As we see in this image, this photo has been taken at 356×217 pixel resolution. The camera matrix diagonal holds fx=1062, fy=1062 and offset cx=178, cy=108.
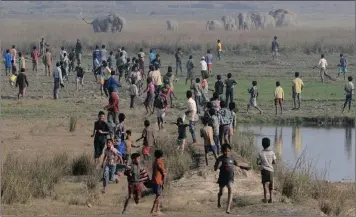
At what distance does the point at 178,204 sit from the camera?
19.5 metres

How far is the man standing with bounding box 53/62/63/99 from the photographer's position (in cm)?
3400

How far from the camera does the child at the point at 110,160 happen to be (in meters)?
19.5

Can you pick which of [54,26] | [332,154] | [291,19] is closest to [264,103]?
[332,154]

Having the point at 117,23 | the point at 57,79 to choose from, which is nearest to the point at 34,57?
the point at 57,79

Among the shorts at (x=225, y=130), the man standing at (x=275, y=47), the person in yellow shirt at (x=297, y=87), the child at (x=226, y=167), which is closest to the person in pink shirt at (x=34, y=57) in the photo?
the man standing at (x=275, y=47)

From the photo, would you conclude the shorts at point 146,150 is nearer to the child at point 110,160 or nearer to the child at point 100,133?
the child at point 100,133

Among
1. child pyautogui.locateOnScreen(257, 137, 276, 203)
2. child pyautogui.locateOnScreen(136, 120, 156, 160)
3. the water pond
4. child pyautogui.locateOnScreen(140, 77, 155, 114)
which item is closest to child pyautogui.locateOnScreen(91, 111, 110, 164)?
child pyautogui.locateOnScreen(136, 120, 156, 160)

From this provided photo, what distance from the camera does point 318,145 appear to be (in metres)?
28.4

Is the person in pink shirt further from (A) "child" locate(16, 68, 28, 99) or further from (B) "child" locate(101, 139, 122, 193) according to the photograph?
(B) "child" locate(101, 139, 122, 193)

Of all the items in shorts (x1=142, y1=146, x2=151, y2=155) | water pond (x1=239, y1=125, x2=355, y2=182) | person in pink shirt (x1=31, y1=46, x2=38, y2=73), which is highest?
person in pink shirt (x1=31, y1=46, x2=38, y2=73)

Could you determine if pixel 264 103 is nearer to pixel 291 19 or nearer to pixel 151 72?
pixel 151 72

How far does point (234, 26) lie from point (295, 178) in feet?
255

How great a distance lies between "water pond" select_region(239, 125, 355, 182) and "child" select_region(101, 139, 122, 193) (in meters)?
5.66

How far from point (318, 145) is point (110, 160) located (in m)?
10.1
